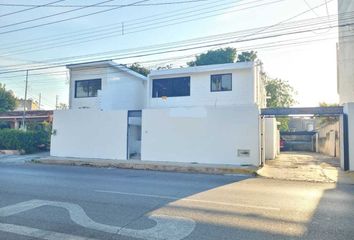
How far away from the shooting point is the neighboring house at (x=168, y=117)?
1680 centimetres

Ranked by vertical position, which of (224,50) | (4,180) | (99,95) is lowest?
(4,180)

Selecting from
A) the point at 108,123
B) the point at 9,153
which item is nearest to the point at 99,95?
the point at 108,123

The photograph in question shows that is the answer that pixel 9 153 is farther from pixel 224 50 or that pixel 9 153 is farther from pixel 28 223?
pixel 224 50

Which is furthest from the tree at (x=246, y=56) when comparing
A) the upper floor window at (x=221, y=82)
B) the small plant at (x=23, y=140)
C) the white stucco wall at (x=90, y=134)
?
the small plant at (x=23, y=140)

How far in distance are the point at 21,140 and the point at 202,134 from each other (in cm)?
1506

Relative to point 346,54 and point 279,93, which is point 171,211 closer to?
point 346,54

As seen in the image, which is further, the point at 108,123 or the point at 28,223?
the point at 108,123

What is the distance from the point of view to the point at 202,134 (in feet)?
57.3

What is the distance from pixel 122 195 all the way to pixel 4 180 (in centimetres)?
554

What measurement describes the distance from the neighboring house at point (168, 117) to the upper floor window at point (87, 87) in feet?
0.27

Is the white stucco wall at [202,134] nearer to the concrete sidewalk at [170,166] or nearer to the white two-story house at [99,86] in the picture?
the concrete sidewalk at [170,166]

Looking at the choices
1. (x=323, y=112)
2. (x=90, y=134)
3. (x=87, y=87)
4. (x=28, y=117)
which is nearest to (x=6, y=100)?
(x=28, y=117)

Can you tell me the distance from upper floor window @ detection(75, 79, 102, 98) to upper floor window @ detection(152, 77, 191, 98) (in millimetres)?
4916

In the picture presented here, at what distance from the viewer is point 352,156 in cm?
1489
